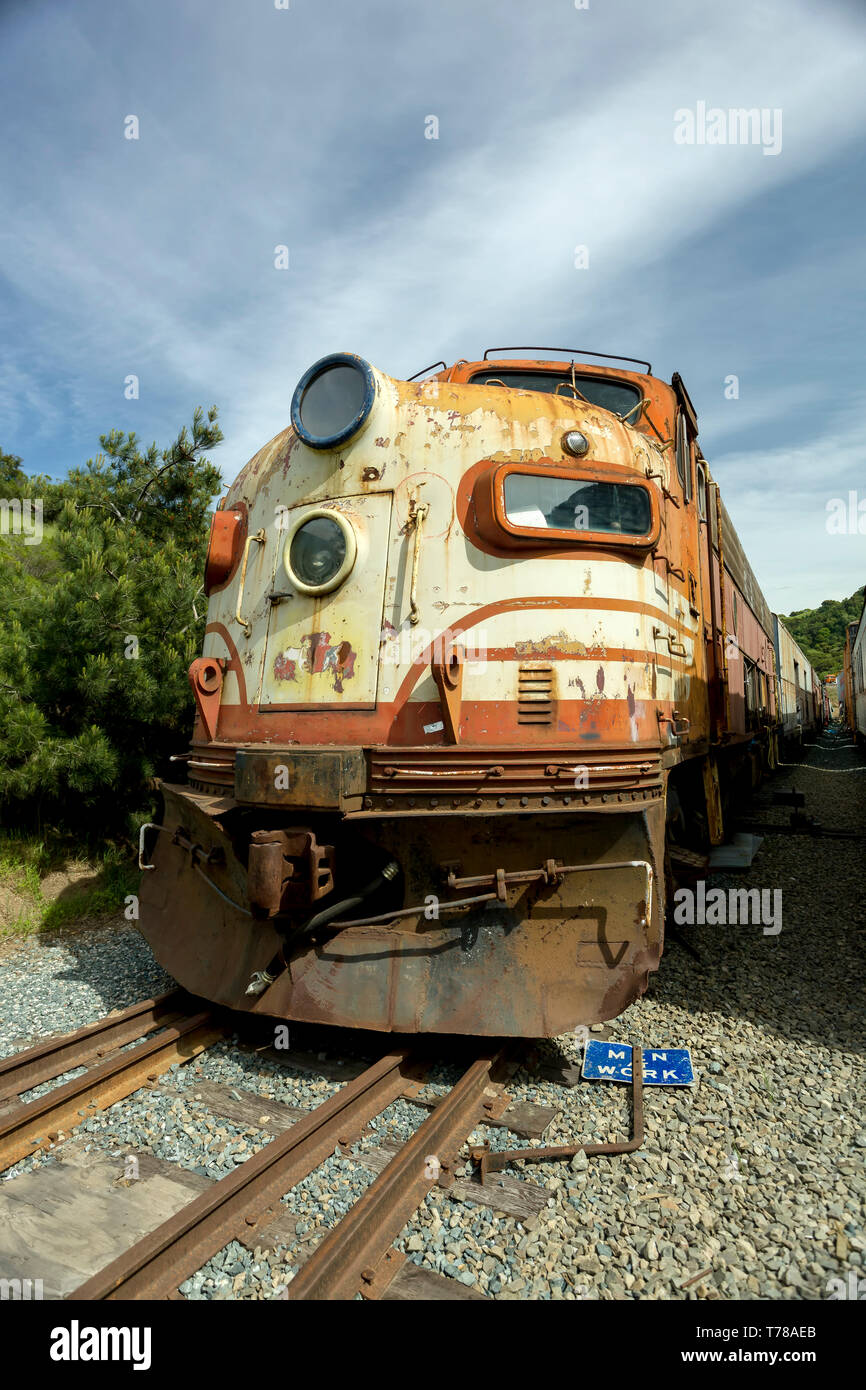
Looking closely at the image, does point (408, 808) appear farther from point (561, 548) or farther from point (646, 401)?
point (646, 401)

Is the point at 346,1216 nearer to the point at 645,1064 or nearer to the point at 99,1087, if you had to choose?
the point at 99,1087

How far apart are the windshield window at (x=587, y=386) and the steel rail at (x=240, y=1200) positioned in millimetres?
4694

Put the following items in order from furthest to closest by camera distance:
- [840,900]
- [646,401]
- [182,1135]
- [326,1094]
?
[840,900] → [646,401] → [326,1094] → [182,1135]

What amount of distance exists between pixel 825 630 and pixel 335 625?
82.5 metres

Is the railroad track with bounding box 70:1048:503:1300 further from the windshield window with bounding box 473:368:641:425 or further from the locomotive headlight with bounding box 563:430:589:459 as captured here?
the windshield window with bounding box 473:368:641:425

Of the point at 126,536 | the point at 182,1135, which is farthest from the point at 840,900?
the point at 126,536

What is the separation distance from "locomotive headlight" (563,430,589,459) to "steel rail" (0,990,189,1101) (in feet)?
14.3

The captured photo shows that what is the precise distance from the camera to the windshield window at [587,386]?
5.55m

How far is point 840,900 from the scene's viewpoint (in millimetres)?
7531

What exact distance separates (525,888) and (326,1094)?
1542 millimetres

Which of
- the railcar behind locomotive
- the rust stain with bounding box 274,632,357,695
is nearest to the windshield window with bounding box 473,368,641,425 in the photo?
the railcar behind locomotive

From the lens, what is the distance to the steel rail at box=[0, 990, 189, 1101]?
402 cm

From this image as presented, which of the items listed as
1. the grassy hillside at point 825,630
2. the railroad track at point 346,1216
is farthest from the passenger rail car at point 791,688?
the grassy hillside at point 825,630

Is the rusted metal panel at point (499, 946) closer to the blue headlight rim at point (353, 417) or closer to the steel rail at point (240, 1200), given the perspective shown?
the steel rail at point (240, 1200)
